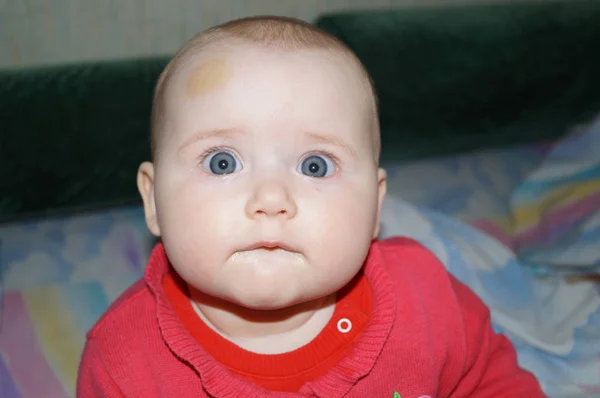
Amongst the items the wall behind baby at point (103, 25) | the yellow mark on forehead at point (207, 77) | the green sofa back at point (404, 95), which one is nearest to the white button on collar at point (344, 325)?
the yellow mark on forehead at point (207, 77)

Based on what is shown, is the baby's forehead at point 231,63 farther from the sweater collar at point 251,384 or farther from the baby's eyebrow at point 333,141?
the sweater collar at point 251,384

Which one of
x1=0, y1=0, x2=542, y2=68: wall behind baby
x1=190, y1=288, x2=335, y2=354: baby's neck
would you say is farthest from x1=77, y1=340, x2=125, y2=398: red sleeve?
x1=0, y1=0, x2=542, y2=68: wall behind baby

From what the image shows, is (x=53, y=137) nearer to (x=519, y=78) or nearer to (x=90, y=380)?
(x=90, y=380)

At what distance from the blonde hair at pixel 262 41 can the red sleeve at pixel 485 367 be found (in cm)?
34

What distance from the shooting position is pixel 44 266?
4.62 feet

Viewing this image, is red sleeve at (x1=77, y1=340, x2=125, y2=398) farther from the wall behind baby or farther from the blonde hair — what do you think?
the wall behind baby

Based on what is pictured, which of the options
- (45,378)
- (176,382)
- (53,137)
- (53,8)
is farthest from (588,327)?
(53,8)

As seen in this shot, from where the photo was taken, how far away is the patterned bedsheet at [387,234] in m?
1.24

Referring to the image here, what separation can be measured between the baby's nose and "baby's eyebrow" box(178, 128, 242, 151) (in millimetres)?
71

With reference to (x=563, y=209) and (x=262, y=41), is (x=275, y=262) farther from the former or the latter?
(x=563, y=209)

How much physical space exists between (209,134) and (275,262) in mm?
161

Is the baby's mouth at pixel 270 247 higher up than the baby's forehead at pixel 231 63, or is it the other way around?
the baby's forehead at pixel 231 63

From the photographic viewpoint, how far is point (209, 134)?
824 millimetres

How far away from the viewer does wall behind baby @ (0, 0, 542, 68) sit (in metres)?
1.52
